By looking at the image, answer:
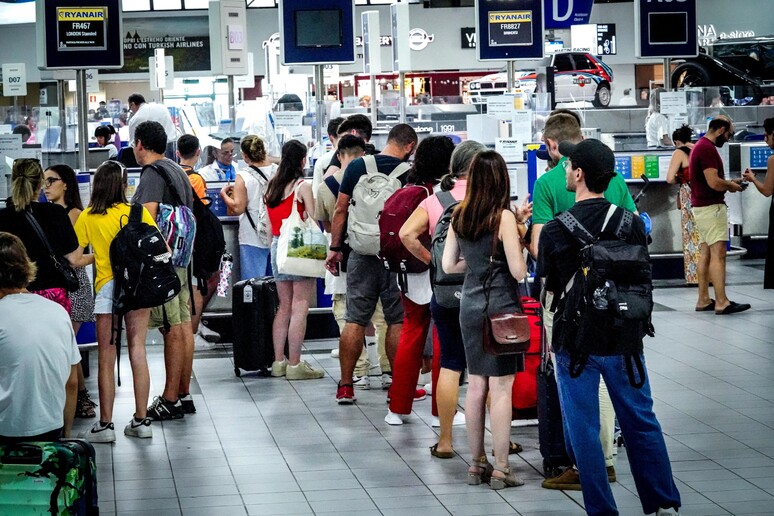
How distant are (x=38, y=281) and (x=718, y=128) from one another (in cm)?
621

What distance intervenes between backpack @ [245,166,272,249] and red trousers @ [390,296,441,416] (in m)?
2.26

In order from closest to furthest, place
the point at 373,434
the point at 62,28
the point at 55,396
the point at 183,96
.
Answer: the point at 55,396
the point at 373,434
the point at 62,28
the point at 183,96

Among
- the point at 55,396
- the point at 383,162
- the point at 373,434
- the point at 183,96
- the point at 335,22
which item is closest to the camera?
the point at 55,396

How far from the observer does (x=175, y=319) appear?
7074 mm

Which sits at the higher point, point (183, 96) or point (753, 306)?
point (183, 96)

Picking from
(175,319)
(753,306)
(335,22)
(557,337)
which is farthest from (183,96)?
(557,337)

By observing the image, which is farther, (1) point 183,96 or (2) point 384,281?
(1) point 183,96

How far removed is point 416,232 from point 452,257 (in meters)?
0.64

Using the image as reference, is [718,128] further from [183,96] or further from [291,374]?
[183,96]

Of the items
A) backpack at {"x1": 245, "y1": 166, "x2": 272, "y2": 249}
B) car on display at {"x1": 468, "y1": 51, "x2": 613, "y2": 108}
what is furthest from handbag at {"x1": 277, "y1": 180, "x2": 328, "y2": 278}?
car on display at {"x1": 468, "y1": 51, "x2": 613, "y2": 108}

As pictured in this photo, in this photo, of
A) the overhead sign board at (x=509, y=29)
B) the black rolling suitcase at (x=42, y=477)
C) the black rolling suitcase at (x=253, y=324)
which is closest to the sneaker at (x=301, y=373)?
the black rolling suitcase at (x=253, y=324)

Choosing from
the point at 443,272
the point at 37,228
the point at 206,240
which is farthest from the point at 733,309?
the point at 37,228

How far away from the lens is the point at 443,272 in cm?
601

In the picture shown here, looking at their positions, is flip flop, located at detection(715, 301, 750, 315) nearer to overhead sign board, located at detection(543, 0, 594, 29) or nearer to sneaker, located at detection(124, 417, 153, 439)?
sneaker, located at detection(124, 417, 153, 439)
